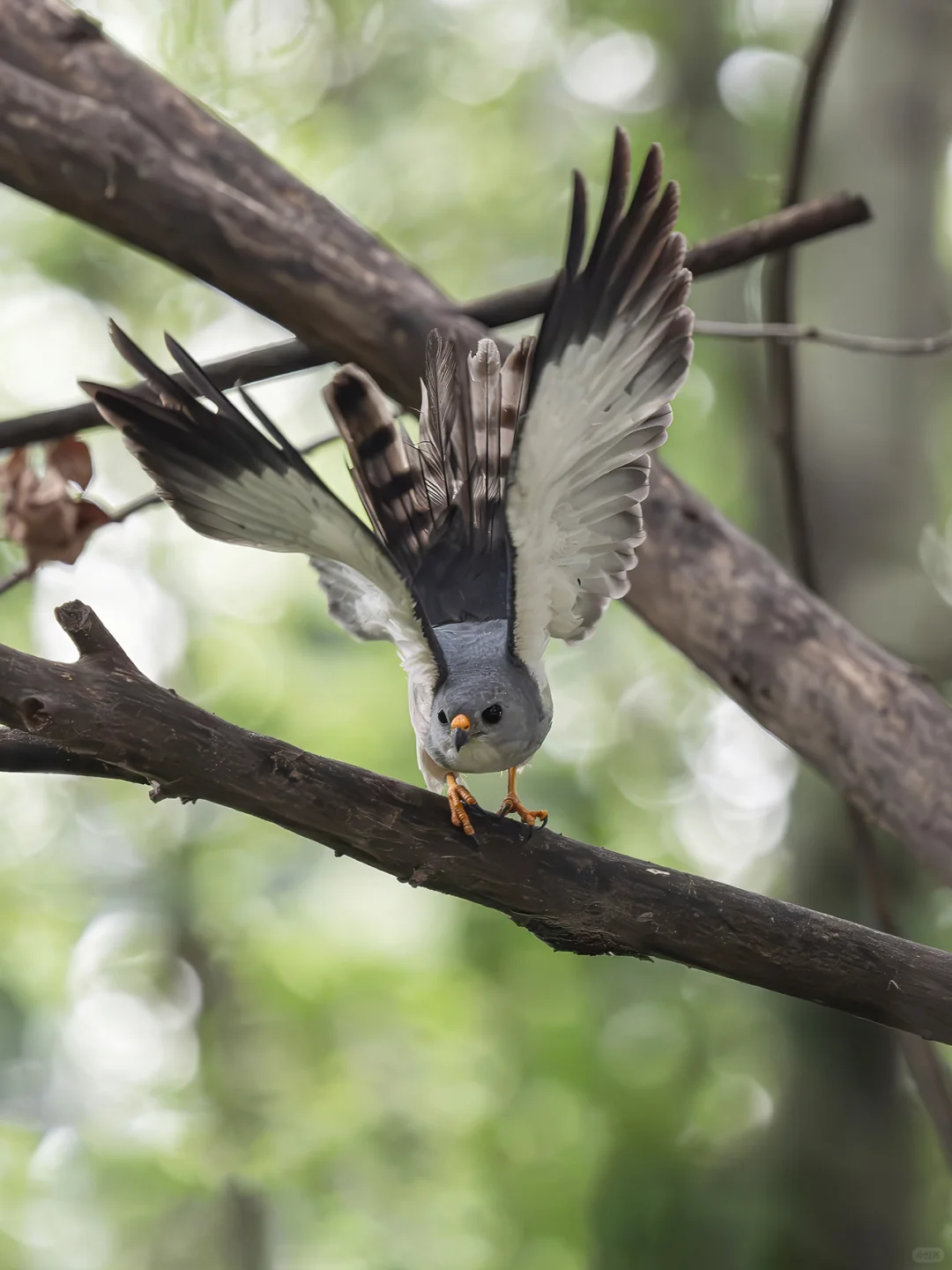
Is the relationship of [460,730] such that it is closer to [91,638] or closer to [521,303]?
[91,638]

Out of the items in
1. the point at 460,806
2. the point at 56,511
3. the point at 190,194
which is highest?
the point at 190,194

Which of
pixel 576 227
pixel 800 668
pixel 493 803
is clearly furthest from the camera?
pixel 493 803

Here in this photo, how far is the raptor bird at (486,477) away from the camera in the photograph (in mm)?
1739

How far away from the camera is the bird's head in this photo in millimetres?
2018

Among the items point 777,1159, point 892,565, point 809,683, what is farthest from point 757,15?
point 777,1159

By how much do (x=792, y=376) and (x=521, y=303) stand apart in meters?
1.00

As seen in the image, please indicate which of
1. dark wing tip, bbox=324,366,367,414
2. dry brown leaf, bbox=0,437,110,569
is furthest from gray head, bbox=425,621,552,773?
dry brown leaf, bbox=0,437,110,569

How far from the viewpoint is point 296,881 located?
17.9 ft

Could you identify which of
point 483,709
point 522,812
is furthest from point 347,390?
point 522,812

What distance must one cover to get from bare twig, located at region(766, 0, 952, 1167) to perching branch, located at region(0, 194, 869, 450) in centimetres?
21

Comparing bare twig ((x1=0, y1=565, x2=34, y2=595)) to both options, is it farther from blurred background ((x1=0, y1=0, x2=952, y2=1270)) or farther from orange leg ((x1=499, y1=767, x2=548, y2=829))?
blurred background ((x1=0, y1=0, x2=952, y2=1270))

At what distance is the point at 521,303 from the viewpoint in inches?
109

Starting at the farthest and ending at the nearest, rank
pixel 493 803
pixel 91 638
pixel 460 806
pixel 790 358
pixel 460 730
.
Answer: pixel 493 803 → pixel 790 358 → pixel 460 730 → pixel 460 806 → pixel 91 638

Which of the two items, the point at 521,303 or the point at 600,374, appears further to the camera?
the point at 521,303
